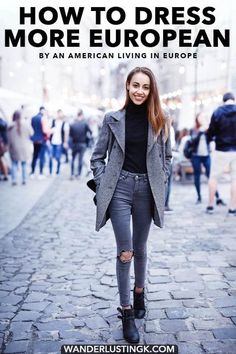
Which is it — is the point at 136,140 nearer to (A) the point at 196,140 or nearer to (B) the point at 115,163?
(B) the point at 115,163

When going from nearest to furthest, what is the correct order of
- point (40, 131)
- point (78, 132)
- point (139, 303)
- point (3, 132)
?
point (139, 303)
point (3, 132)
point (40, 131)
point (78, 132)

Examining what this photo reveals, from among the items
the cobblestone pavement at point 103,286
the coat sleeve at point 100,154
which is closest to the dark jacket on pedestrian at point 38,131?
the cobblestone pavement at point 103,286

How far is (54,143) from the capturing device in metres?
13.5

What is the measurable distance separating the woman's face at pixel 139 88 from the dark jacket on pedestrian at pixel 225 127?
4.11 m

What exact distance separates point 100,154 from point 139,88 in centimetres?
59

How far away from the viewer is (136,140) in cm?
314

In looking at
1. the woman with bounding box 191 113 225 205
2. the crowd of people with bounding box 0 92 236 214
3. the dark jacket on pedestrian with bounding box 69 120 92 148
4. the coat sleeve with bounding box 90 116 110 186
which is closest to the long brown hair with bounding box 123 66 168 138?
the coat sleeve with bounding box 90 116 110 186

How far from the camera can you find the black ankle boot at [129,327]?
3110 mm

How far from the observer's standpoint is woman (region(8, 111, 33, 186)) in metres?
11.0

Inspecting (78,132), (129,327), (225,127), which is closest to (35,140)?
(78,132)

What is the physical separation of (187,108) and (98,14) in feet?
70.7

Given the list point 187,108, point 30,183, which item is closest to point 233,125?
point 30,183

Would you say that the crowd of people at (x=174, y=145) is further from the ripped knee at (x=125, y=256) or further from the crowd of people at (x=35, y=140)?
the ripped knee at (x=125, y=256)

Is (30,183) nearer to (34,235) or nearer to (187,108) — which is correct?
(34,235)
